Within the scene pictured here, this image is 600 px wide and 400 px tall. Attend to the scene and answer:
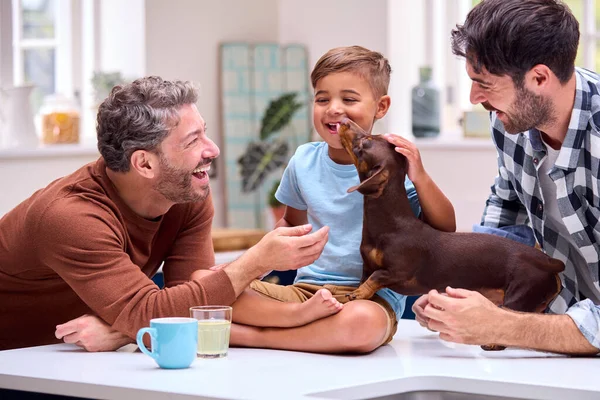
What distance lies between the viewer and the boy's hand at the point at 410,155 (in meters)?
1.96

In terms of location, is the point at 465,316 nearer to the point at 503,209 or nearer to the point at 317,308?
the point at 317,308

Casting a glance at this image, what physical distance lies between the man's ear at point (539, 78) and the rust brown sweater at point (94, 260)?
2.48ft

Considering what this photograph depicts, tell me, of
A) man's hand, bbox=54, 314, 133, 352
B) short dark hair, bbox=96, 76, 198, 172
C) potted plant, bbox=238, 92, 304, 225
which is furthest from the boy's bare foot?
potted plant, bbox=238, 92, 304, 225

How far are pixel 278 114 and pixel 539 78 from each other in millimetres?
3642

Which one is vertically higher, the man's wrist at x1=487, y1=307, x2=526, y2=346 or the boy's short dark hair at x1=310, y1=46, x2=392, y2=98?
the boy's short dark hair at x1=310, y1=46, x2=392, y2=98

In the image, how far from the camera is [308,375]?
1.66m

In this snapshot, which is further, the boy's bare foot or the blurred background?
the blurred background

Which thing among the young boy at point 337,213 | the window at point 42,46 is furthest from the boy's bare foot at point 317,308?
the window at point 42,46

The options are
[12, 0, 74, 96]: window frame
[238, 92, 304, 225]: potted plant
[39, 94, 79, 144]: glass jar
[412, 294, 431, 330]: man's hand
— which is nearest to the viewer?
[412, 294, 431, 330]: man's hand

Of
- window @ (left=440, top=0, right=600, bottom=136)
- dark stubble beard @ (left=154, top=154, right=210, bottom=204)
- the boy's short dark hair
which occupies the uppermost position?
window @ (left=440, top=0, right=600, bottom=136)

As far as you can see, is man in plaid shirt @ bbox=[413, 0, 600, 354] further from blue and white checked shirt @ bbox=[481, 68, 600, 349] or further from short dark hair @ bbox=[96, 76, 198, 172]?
short dark hair @ bbox=[96, 76, 198, 172]

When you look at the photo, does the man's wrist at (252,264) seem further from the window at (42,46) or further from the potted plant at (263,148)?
the potted plant at (263,148)

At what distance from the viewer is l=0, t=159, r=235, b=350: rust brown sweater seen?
195cm

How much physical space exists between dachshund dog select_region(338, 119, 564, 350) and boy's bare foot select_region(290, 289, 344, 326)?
0.23ft
